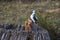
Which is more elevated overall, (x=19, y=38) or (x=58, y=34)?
(x=19, y=38)

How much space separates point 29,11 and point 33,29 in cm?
313

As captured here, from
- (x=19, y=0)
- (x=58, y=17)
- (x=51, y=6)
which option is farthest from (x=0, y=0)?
(x=58, y=17)

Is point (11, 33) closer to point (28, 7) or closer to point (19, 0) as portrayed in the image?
point (28, 7)

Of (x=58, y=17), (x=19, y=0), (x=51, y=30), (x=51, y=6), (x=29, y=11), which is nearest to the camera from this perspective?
(x=51, y=30)

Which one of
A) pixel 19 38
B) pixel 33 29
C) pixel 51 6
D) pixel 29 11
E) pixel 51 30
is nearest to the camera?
pixel 19 38

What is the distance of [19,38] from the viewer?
101 inches

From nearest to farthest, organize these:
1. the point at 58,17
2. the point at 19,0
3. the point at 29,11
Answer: the point at 58,17 < the point at 29,11 < the point at 19,0

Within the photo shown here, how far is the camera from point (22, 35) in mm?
2621

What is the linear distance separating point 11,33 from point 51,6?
385 centimetres

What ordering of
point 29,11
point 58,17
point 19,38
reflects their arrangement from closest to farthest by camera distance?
1. point 19,38
2. point 58,17
3. point 29,11

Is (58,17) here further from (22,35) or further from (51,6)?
(22,35)

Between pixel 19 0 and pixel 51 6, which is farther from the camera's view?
pixel 19 0

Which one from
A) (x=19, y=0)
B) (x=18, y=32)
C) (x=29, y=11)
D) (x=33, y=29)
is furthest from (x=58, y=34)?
(x=19, y=0)

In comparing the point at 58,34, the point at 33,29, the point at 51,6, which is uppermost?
the point at 33,29
